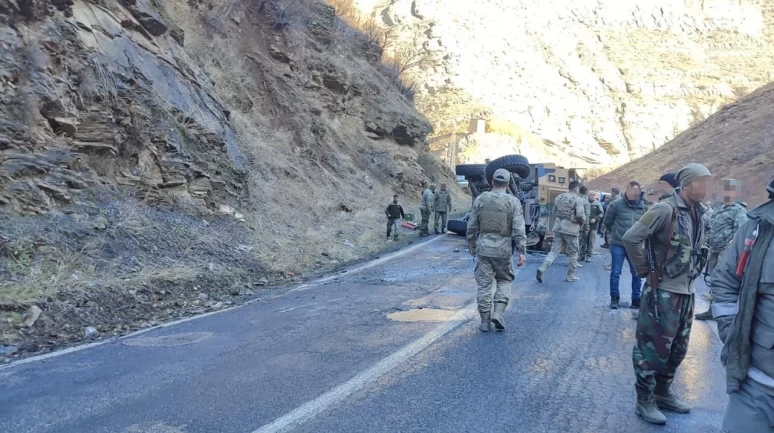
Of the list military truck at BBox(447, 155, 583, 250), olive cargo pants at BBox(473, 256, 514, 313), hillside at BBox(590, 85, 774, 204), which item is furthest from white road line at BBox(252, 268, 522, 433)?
hillside at BBox(590, 85, 774, 204)

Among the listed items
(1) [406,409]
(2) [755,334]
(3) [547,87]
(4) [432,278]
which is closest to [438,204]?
(4) [432,278]

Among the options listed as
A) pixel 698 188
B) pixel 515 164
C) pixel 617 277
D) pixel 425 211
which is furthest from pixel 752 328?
pixel 425 211

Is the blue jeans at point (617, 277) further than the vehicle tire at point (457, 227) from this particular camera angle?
No

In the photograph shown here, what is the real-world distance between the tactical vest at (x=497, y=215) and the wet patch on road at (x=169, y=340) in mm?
3410

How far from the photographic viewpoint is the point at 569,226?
1109 centimetres

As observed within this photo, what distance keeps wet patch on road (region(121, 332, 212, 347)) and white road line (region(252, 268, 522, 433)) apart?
224 centimetres

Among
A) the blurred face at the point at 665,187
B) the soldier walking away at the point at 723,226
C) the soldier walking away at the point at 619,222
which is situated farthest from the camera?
Answer: the soldier walking away at the point at 619,222

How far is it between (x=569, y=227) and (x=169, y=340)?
7577mm

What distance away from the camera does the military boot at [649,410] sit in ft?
13.5

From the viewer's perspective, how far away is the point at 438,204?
19859 mm

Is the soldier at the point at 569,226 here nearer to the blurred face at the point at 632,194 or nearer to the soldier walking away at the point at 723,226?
the blurred face at the point at 632,194

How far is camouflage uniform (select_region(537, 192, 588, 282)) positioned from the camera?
35.9 feet

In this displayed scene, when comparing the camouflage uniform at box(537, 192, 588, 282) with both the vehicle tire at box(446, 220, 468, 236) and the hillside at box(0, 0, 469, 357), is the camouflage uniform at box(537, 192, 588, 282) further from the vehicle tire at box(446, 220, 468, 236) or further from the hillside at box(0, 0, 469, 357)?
the vehicle tire at box(446, 220, 468, 236)

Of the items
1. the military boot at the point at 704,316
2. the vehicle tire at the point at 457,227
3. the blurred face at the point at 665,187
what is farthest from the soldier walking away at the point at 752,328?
the vehicle tire at the point at 457,227
